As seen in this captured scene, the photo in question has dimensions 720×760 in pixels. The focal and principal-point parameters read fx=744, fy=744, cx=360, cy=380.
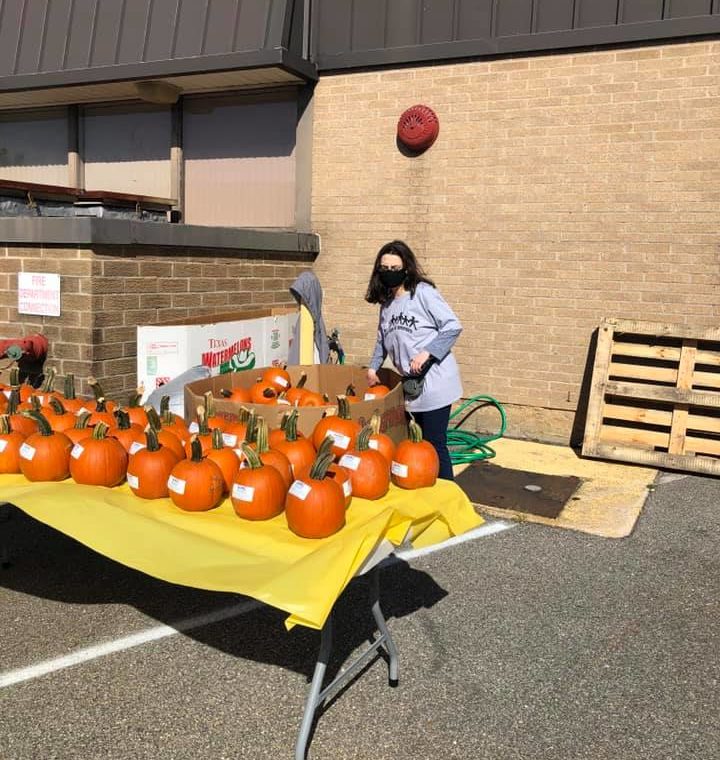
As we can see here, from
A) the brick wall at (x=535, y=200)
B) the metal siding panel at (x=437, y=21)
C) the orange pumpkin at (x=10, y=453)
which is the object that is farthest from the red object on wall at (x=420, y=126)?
the orange pumpkin at (x=10, y=453)

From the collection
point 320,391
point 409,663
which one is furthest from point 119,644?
point 320,391

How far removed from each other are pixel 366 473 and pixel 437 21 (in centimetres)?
640

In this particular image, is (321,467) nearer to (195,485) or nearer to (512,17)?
(195,485)

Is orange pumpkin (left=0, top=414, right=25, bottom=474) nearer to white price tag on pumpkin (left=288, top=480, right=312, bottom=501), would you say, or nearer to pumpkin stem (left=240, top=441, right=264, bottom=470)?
pumpkin stem (left=240, top=441, right=264, bottom=470)

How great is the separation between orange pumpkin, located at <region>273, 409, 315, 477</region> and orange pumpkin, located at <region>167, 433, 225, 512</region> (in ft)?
1.20

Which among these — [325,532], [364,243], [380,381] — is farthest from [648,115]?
[325,532]

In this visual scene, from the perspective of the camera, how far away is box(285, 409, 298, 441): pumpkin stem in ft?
11.2

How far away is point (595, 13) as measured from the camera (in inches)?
286

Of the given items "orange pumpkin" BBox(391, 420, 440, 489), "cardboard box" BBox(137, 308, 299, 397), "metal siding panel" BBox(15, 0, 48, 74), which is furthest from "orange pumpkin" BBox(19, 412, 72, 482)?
"metal siding panel" BBox(15, 0, 48, 74)

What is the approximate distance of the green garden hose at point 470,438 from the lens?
7.17 m

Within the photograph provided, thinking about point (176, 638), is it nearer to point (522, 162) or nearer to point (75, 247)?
point (75, 247)

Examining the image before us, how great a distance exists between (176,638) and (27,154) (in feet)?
29.5

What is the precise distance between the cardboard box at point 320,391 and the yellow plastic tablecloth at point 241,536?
629mm

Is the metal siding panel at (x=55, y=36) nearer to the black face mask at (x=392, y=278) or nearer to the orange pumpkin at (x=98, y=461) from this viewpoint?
the black face mask at (x=392, y=278)
